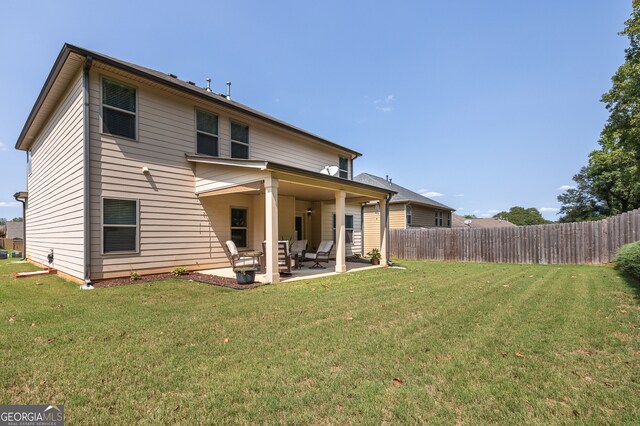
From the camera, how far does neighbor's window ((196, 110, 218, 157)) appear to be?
31.1ft

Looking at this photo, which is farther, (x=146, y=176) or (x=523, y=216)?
(x=523, y=216)

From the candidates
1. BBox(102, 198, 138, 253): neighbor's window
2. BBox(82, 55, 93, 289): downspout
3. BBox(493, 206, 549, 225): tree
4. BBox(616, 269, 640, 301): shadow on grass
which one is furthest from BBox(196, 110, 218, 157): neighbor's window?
BBox(493, 206, 549, 225): tree

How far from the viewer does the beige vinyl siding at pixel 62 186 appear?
7461 millimetres

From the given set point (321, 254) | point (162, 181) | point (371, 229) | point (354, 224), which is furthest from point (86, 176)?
point (371, 229)

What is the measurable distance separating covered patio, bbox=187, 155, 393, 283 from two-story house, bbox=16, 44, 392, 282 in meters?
0.04

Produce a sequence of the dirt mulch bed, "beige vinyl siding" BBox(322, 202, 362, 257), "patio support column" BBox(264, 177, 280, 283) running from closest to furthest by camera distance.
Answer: the dirt mulch bed < "patio support column" BBox(264, 177, 280, 283) < "beige vinyl siding" BBox(322, 202, 362, 257)

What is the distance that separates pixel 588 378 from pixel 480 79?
12.6m

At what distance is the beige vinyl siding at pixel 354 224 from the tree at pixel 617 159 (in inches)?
484

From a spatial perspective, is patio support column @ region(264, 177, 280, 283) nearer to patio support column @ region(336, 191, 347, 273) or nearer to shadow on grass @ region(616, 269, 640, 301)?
patio support column @ region(336, 191, 347, 273)

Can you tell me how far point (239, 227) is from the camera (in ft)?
34.6

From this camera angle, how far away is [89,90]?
284 inches

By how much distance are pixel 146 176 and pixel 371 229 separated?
1486 cm

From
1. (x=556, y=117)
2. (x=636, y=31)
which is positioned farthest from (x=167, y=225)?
(x=636, y=31)

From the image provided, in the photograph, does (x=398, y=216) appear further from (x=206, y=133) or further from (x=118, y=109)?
(x=118, y=109)
